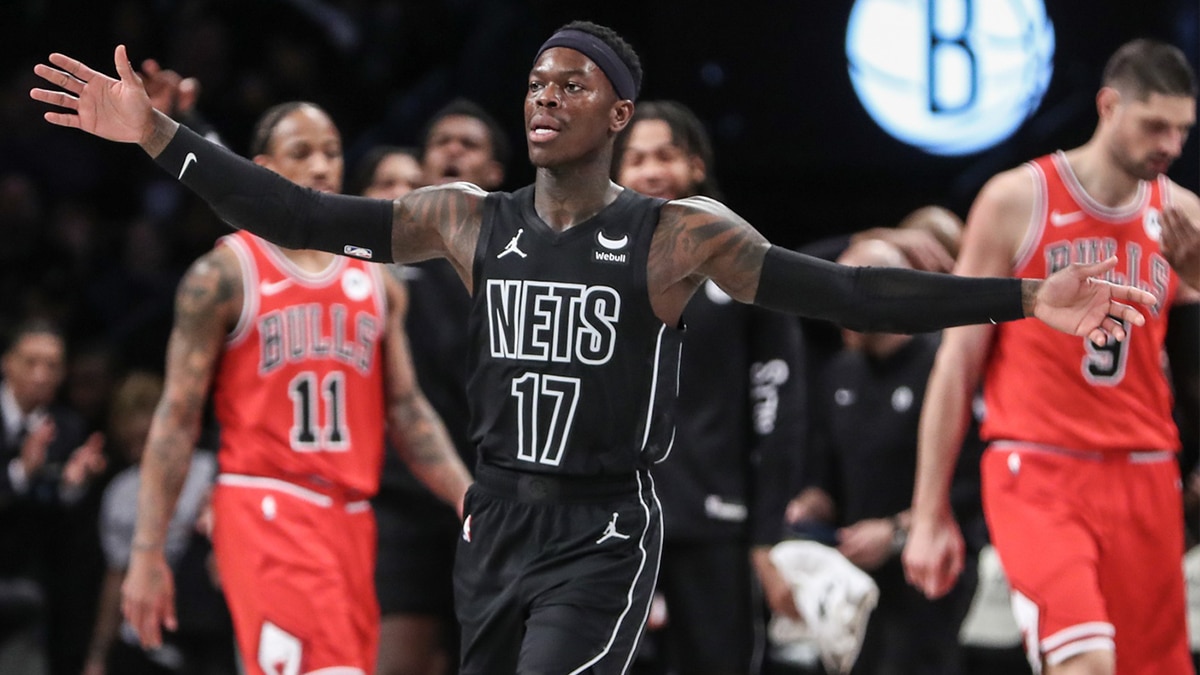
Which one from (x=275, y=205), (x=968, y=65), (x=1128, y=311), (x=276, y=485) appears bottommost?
(x=276, y=485)

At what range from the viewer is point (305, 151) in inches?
212

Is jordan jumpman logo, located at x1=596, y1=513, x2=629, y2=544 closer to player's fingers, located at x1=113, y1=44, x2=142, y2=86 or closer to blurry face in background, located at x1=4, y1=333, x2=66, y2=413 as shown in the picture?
player's fingers, located at x1=113, y1=44, x2=142, y2=86

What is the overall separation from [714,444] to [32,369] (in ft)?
14.7

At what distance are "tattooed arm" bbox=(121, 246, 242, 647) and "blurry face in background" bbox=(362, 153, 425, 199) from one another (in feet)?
4.39

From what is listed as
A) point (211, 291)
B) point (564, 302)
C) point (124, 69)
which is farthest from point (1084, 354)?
point (124, 69)

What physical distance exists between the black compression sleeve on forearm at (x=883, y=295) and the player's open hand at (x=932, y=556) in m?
1.57

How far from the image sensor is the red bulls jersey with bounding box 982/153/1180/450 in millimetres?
5016

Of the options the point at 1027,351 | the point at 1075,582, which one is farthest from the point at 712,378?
the point at 1075,582

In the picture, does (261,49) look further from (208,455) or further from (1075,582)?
(1075,582)

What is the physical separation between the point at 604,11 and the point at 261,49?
258 cm

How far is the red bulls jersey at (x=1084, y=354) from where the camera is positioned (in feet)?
16.5

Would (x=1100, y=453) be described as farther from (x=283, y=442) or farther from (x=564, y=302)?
(x=283, y=442)

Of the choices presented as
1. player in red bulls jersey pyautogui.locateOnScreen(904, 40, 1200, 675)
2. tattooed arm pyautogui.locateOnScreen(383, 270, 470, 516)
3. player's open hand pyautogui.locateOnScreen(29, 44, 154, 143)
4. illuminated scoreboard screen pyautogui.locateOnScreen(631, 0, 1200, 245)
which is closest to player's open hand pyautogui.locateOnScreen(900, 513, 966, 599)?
player in red bulls jersey pyautogui.locateOnScreen(904, 40, 1200, 675)

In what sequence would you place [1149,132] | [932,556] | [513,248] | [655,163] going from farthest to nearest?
[655,163]
[932,556]
[1149,132]
[513,248]
